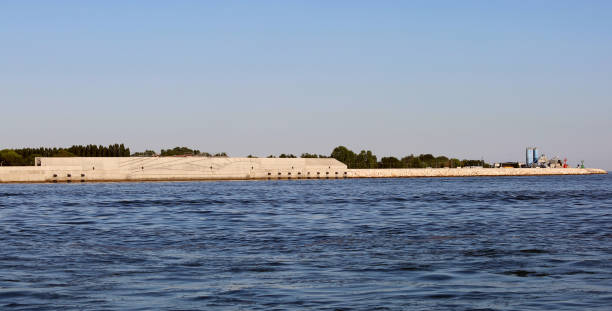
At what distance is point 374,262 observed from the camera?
2067cm

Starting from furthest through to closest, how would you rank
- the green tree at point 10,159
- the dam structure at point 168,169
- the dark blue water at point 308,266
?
the green tree at point 10,159
the dam structure at point 168,169
the dark blue water at point 308,266

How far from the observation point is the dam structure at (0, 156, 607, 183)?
14888 centimetres

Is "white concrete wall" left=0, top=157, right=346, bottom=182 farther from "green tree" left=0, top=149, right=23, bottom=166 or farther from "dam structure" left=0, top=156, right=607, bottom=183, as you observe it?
"green tree" left=0, top=149, right=23, bottom=166

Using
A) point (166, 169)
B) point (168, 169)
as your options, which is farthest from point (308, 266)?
point (168, 169)

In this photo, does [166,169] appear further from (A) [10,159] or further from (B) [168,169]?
(A) [10,159]

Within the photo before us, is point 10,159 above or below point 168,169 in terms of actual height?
above

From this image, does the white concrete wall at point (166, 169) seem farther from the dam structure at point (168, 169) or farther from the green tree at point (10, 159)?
the green tree at point (10, 159)

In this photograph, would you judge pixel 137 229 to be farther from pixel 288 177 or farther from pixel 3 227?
pixel 288 177

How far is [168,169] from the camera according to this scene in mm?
166250

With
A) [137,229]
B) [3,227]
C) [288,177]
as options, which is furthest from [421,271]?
[288,177]

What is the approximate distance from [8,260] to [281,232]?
39.8 ft

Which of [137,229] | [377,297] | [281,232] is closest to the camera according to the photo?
[377,297]


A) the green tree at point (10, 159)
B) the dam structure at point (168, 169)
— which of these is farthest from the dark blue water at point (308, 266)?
the green tree at point (10, 159)

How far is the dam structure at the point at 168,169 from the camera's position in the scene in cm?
14888
